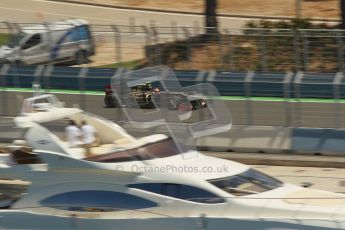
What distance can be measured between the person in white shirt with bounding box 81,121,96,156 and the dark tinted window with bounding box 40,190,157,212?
0.91 metres

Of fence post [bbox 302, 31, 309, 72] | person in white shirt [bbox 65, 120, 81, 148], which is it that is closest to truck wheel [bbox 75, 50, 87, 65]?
fence post [bbox 302, 31, 309, 72]

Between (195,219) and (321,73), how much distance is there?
9704mm

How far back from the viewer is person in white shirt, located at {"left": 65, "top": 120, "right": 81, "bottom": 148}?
48.7 feet

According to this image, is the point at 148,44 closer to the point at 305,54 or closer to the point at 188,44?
the point at 188,44

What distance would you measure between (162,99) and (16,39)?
9.33 m

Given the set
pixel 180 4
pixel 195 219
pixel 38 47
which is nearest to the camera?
pixel 195 219

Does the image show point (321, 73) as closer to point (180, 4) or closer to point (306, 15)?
point (306, 15)

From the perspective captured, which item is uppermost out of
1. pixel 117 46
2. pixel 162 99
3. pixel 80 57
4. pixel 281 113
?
pixel 117 46

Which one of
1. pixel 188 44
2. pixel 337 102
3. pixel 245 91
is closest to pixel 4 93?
pixel 188 44

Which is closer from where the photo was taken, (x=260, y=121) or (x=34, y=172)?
(x=34, y=172)

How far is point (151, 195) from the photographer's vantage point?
1353cm

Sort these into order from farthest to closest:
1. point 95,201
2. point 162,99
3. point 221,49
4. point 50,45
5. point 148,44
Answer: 1. point 50,45
2. point 148,44
3. point 221,49
4. point 162,99
5. point 95,201

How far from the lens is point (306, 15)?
135 feet

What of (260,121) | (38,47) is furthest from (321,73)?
(38,47)
